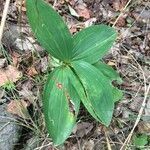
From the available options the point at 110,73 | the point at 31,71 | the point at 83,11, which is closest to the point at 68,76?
the point at 110,73

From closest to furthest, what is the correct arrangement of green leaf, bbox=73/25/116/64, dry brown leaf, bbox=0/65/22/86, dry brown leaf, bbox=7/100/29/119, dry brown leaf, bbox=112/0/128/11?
1. green leaf, bbox=73/25/116/64
2. dry brown leaf, bbox=7/100/29/119
3. dry brown leaf, bbox=0/65/22/86
4. dry brown leaf, bbox=112/0/128/11

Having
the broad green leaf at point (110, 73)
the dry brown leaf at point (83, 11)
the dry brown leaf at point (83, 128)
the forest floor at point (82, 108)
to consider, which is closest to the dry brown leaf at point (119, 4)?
the forest floor at point (82, 108)

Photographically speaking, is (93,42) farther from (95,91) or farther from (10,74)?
(10,74)

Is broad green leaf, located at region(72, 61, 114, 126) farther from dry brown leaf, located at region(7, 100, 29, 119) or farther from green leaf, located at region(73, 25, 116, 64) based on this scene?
dry brown leaf, located at region(7, 100, 29, 119)

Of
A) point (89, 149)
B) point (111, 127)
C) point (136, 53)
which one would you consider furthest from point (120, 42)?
point (89, 149)

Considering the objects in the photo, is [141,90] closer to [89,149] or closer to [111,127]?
[111,127]

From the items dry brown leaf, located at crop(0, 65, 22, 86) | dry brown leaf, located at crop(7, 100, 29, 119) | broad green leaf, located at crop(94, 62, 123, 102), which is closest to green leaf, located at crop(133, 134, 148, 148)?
broad green leaf, located at crop(94, 62, 123, 102)
